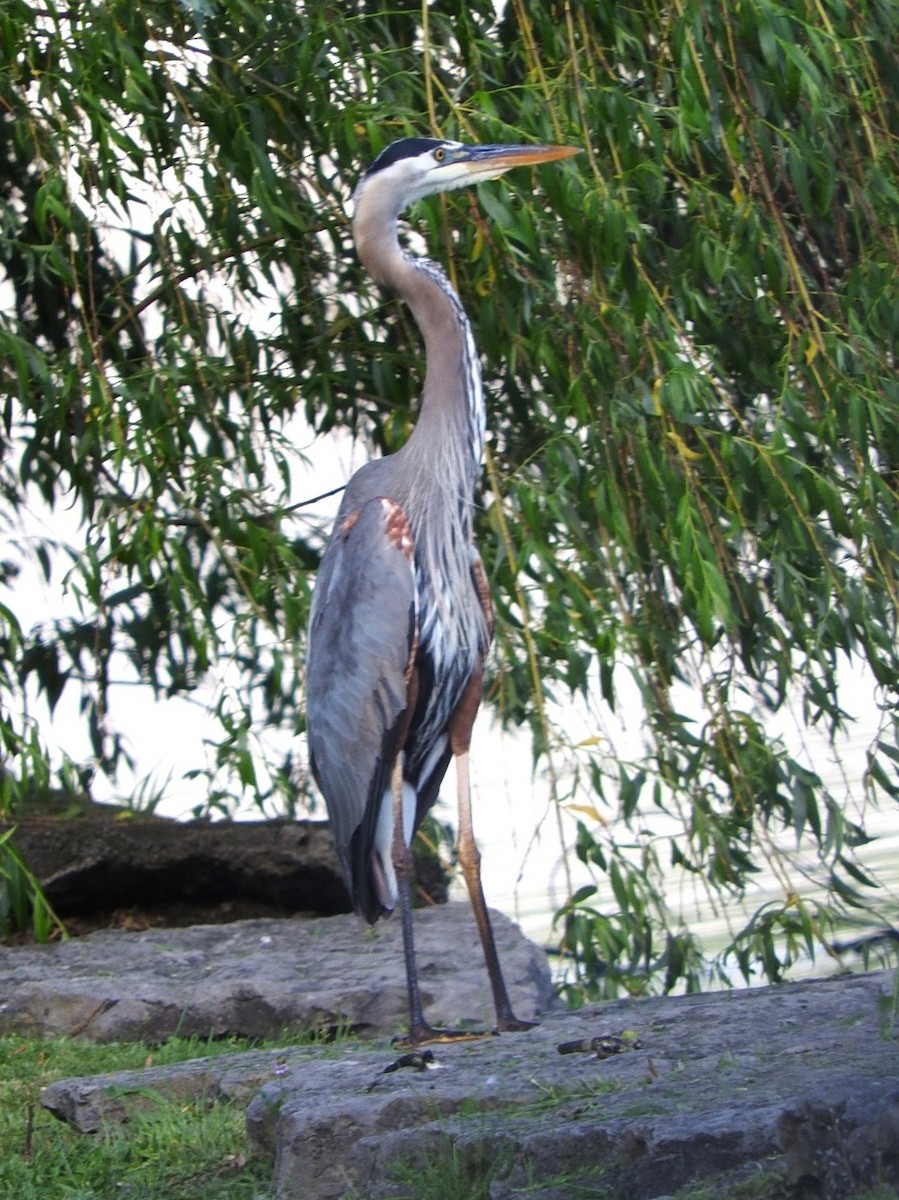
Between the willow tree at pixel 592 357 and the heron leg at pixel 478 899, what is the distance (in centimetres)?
27

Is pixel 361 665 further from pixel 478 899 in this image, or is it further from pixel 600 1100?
pixel 600 1100

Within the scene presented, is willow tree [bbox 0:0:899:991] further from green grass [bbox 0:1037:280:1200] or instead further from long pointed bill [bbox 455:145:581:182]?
green grass [bbox 0:1037:280:1200]

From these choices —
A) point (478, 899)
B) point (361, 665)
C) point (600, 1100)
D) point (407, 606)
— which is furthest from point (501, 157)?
point (600, 1100)

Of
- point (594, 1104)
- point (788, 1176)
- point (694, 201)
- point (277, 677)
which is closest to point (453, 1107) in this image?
point (594, 1104)

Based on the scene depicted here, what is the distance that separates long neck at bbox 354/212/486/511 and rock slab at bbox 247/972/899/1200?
53.2 inches

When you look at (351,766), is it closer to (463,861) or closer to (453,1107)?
(463,861)

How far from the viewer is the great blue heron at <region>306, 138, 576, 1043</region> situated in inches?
161

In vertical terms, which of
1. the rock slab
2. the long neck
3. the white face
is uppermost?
the white face

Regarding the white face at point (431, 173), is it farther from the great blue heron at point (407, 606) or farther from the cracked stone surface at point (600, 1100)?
the cracked stone surface at point (600, 1100)

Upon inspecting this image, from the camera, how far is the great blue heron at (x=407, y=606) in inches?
161

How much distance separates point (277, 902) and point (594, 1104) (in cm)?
288

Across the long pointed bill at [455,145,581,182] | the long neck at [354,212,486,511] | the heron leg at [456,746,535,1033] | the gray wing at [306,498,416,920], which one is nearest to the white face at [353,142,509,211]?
the long pointed bill at [455,145,581,182]

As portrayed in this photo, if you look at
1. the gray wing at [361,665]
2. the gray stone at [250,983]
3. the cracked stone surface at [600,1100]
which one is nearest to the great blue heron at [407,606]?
the gray wing at [361,665]

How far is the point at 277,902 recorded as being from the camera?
5.52 m
